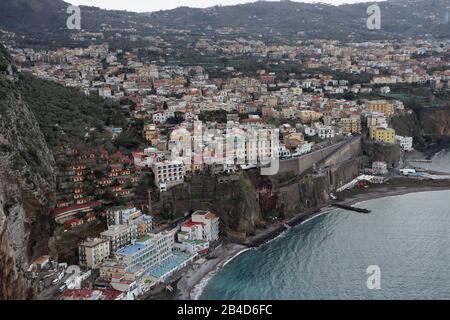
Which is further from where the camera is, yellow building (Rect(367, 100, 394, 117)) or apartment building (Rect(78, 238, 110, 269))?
yellow building (Rect(367, 100, 394, 117))

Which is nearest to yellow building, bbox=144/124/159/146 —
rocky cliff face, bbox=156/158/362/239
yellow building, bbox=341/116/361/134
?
rocky cliff face, bbox=156/158/362/239

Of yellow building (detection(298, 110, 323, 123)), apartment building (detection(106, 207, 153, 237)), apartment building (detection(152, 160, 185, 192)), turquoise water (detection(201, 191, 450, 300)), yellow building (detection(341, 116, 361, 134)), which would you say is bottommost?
turquoise water (detection(201, 191, 450, 300))

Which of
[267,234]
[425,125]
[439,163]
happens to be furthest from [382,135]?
[267,234]

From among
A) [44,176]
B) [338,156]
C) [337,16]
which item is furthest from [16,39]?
[337,16]

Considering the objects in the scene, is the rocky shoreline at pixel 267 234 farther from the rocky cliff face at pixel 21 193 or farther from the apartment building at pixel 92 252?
the rocky cliff face at pixel 21 193

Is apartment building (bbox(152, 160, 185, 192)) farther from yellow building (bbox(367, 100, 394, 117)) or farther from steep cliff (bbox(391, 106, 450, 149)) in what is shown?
steep cliff (bbox(391, 106, 450, 149))

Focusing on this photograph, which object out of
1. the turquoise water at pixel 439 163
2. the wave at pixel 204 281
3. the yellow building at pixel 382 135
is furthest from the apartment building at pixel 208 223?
the yellow building at pixel 382 135
